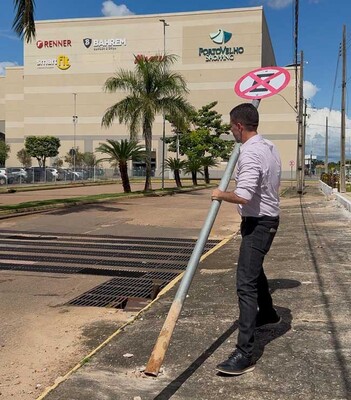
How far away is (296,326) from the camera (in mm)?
4672

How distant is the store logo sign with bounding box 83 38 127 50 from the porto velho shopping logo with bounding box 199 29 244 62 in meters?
13.1

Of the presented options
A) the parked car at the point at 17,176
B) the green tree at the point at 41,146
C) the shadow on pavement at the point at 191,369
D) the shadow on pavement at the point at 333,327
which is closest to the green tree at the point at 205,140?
the parked car at the point at 17,176

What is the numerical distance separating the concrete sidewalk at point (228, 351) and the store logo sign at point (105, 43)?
3093 inches

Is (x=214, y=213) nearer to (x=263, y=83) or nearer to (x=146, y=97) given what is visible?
(x=263, y=83)

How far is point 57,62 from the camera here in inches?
3287

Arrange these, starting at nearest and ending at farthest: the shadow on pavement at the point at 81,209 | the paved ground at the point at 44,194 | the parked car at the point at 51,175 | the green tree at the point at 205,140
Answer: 1. the shadow on pavement at the point at 81,209
2. the paved ground at the point at 44,194
3. the parked car at the point at 51,175
4. the green tree at the point at 205,140

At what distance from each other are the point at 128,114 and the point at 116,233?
18.4 meters

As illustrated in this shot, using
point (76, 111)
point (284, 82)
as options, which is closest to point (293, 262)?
point (284, 82)

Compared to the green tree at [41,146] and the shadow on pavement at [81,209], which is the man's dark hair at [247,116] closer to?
the shadow on pavement at [81,209]

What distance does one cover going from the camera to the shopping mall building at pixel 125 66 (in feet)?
249

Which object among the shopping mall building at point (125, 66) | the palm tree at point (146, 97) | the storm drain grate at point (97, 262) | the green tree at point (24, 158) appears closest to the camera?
the storm drain grate at point (97, 262)

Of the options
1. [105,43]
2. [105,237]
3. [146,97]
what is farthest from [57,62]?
[105,237]

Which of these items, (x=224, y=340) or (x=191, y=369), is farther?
(x=224, y=340)

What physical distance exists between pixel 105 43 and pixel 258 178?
82.3 metres
